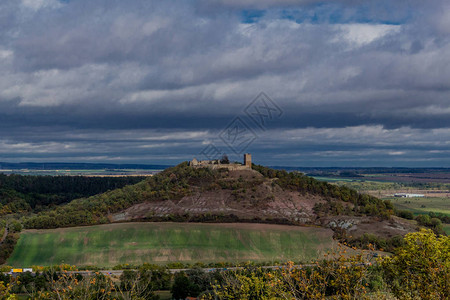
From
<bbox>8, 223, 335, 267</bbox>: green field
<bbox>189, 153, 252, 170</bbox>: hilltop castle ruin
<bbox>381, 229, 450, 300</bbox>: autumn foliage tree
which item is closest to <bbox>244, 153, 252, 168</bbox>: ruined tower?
<bbox>189, 153, 252, 170</bbox>: hilltop castle ruin

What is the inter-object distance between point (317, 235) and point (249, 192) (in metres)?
31.6

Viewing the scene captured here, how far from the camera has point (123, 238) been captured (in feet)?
375

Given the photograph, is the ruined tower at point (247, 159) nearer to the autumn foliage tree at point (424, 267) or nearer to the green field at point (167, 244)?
the green field at point (167, 244)

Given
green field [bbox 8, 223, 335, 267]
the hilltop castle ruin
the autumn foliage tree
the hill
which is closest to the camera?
the autumn foliage tree

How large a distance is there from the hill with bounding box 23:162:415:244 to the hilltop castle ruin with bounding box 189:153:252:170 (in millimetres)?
2429

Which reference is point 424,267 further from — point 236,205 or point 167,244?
point 236,205

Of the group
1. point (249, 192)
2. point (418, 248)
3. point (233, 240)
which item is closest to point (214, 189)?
point (249, 192)

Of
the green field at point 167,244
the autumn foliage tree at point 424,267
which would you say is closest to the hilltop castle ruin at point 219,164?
the green field at point 167,244

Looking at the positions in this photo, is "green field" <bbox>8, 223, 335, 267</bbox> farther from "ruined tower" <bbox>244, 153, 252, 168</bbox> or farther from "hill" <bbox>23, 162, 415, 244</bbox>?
"ruined tower" <bbox>244, 153, 252, 168</bbox>

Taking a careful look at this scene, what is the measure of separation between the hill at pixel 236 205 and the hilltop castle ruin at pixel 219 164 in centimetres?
243

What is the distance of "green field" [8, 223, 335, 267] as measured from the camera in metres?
103

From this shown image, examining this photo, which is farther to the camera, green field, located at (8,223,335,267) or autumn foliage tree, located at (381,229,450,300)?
green field, located at (8,223,335,267)

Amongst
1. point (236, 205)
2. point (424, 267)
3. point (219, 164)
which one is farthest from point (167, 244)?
point (424, 267)

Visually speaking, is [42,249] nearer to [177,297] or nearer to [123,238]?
[123,238]
